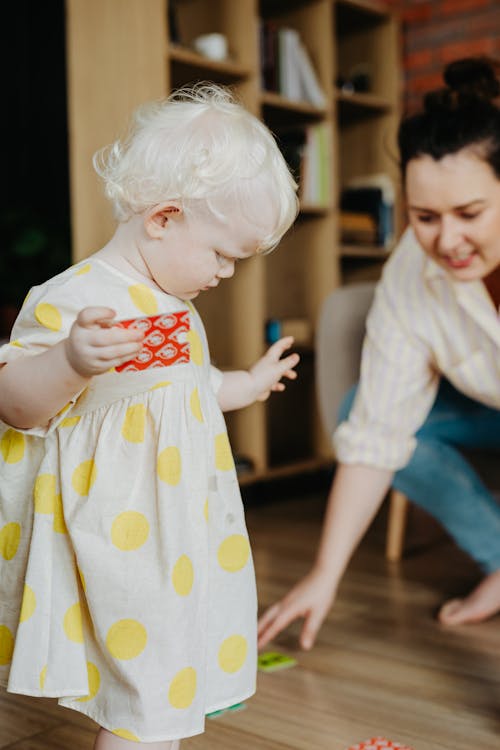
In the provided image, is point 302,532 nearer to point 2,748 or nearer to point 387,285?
point 387,285

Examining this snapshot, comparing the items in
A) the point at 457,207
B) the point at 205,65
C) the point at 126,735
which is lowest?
the point at 126,735

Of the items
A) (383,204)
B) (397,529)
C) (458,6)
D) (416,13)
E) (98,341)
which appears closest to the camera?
(98,341)

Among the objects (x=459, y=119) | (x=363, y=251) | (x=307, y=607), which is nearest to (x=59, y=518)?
(x=307, y=607)

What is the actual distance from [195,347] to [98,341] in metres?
0.22

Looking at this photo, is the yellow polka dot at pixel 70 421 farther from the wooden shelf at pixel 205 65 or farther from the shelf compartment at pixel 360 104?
the shelf compartment at pixel 360 104

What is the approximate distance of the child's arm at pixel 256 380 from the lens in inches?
41.2

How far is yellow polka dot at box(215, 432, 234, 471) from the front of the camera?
37.6 inches

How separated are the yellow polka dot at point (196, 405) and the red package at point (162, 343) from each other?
0.13 feet

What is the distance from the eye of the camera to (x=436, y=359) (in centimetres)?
162

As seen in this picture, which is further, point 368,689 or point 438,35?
point 438,35

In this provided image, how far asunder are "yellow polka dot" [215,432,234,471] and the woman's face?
0.57m

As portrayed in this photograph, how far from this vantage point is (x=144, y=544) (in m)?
0.89

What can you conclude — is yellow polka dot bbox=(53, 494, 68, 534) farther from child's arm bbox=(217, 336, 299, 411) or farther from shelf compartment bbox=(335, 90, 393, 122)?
shelf compartment bbox=(335, 90, 393, 122)

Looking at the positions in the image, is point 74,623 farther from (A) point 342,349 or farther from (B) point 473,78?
(A) point 342,349
